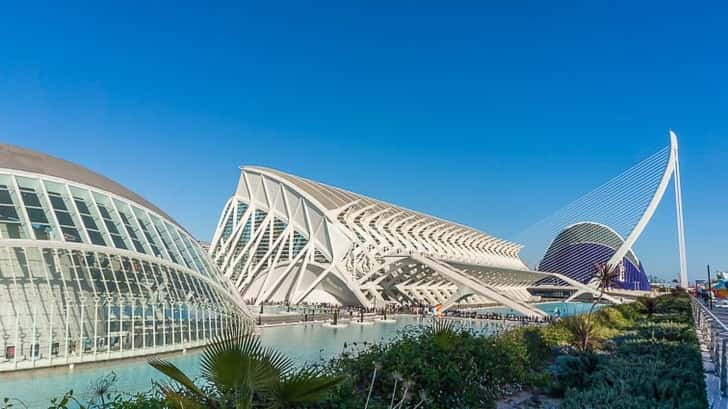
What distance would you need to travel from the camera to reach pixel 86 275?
1554 cm

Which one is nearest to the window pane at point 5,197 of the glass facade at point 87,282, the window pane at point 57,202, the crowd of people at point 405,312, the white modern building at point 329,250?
the glass facade at point 87,282

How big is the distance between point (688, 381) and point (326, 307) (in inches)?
1610

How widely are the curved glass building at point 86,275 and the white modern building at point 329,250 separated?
29629 mm

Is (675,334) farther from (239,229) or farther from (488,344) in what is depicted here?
(239,229)

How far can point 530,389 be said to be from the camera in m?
11.2

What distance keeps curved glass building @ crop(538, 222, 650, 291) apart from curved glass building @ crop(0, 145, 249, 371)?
9590 cm

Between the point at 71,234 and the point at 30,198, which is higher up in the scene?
the point at 30,198

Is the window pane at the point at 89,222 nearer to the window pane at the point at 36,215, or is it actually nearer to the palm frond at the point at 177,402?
the window pane at the point at 36,215

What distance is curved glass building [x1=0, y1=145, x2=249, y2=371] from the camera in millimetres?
14195

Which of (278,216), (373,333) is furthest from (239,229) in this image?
(373,333)

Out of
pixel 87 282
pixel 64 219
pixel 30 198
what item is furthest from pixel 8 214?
pixel 87 282

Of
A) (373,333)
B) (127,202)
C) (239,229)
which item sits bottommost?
(373,333)

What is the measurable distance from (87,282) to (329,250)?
38307 mm

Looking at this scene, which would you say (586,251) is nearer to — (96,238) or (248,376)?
(96,238)
